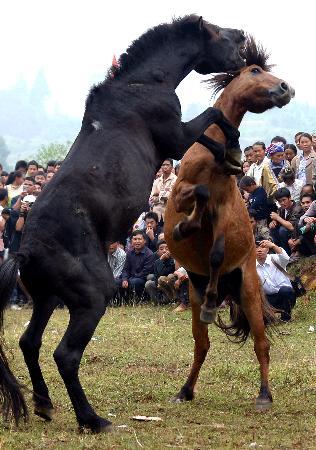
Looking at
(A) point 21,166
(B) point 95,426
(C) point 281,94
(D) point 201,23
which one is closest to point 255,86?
(C) point 281,94

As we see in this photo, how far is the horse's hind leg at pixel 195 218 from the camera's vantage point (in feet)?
26.0

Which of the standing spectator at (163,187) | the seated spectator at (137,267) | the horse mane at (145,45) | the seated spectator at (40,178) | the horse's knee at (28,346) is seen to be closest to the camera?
the horse's knee at (28,346)

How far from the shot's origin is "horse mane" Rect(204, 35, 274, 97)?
8.63 meters

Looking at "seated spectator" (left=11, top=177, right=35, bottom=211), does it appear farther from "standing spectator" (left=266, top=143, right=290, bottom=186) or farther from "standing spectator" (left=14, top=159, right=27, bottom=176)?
"standing spectator" (left=266, top=143, right=290, bottom=186)

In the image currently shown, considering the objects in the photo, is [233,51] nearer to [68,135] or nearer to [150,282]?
[150,282]

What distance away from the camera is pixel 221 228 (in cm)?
825

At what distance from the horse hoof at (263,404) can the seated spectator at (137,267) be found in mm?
7717

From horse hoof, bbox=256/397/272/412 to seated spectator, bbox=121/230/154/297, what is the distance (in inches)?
A: 304

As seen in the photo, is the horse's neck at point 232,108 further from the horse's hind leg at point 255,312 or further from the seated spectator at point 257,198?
the seated spectator at point 257,198

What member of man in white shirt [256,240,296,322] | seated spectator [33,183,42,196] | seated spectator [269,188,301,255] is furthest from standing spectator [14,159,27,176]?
man in white shirt [256,240,296,322]

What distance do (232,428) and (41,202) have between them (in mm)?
2365

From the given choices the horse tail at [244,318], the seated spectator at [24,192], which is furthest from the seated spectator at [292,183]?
the horse tail at [244,318]

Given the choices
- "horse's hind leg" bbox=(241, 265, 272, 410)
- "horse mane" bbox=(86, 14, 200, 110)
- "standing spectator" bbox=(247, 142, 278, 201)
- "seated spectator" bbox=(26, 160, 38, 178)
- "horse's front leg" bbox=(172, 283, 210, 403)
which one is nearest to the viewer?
"horse mane" bbox=(86, 14, 200, 110)

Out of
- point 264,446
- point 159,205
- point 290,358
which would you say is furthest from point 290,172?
point 264,446
